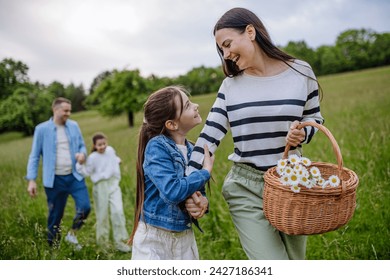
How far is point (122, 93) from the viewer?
758 inches

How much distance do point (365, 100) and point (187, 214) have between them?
8258 millimetres

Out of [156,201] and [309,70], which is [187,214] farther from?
[309,70]

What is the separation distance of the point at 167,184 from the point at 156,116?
0.44 meters

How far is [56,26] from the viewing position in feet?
12.7

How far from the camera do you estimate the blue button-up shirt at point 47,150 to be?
4.66 meters

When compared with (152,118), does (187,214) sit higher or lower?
lower

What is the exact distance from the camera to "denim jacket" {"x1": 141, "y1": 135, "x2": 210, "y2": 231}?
2.13m

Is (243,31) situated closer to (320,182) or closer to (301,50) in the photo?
(320,182)

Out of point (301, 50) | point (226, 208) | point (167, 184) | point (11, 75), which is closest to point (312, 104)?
point (167, 184)

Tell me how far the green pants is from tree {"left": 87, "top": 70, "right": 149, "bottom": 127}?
16.4 metres

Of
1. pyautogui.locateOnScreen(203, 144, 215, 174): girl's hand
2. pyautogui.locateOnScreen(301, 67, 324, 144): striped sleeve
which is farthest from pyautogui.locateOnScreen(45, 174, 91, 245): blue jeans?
pyautogui.locateOnScreen(301, 67, 324, 144): striped sleeve

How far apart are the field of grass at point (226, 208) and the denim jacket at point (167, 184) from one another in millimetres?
660

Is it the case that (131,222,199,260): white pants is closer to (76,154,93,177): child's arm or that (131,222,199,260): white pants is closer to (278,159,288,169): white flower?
(278,159,288,169): white flower
